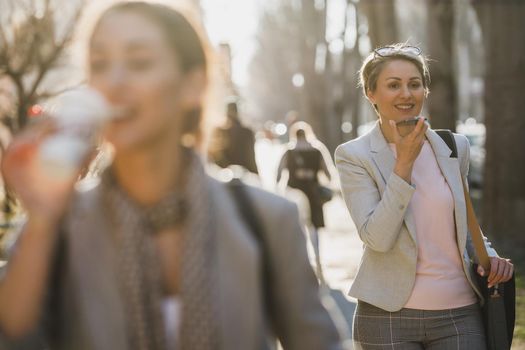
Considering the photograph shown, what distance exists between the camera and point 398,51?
13.4 feet

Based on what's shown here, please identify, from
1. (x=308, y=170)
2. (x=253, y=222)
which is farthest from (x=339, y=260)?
(x=253, y=222)

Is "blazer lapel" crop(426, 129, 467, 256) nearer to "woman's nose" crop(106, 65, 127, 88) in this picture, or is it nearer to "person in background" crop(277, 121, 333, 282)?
"woman's nose" crop(106, 65, 127, 88)

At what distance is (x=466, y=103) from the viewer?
77.6 meters

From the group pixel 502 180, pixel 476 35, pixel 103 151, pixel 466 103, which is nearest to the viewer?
pixel 103 151

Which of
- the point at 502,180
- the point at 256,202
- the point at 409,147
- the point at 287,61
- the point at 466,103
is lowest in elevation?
the point at 466,103

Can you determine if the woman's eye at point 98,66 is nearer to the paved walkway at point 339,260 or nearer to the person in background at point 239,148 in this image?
the paved walkway at point 339,260

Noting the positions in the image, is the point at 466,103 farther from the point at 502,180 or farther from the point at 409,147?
the point at 409,147

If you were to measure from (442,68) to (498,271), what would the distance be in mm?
10038

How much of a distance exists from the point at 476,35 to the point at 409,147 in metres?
64.7

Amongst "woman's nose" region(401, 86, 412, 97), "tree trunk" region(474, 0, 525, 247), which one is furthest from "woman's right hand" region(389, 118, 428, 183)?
"tree trunk" region(474, 0, 525, 247)

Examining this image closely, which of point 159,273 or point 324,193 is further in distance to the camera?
point 324,193

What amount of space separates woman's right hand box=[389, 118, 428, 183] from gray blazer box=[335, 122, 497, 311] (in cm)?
5

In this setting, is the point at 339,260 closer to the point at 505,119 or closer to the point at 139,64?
the point at 505,119

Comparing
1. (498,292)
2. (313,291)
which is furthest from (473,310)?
(313,291)
